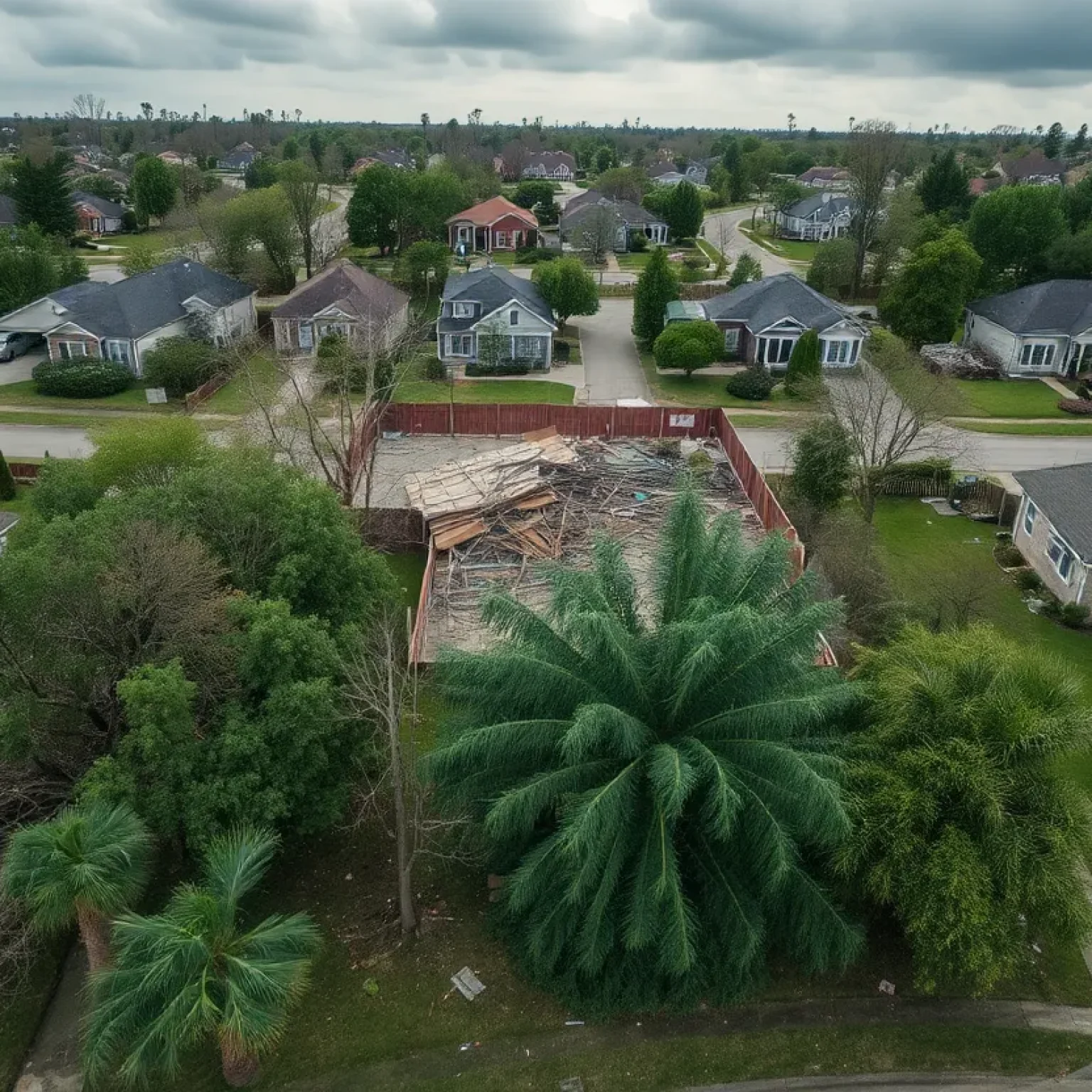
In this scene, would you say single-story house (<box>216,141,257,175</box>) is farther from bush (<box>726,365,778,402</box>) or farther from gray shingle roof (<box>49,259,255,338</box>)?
bush (<box>726,365,778,402</box>)

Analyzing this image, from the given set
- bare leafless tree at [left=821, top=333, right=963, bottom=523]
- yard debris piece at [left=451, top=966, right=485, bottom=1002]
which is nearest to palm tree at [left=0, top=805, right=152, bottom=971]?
yard debris piece at [left=451, top=966, right=485, bottom=1002]

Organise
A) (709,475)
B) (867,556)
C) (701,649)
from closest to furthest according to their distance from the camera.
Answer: (701,649) < (867,556) < (709,475)

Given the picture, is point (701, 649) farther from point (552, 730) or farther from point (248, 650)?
point (248, 650)

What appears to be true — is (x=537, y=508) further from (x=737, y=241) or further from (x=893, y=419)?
(x=737, y=241)

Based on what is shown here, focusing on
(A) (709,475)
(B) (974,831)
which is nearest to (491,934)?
(B) (974,831)

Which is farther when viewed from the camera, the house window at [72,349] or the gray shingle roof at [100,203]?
the gray shingle roof at [100,203]

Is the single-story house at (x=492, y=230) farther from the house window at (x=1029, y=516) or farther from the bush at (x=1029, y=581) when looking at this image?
the bush at (x=1029, y=581)

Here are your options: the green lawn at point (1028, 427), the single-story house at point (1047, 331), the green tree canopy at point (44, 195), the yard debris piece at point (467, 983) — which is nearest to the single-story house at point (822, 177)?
the single-story house at point (1047, 331)

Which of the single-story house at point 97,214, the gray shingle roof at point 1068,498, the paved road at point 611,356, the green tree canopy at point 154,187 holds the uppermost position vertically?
the green tree canopy at point 154,187

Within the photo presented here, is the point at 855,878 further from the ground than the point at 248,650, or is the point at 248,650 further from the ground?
the point at 248,650
